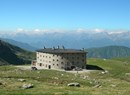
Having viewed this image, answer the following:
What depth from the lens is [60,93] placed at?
4506 centimetres

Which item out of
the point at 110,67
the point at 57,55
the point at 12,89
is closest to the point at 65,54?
the point at 57,55

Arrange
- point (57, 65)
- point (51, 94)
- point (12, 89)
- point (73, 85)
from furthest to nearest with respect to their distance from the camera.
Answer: point (57, 65), point (73, 85), point (12, 89), point (51, 94)

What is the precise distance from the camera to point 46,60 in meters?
144

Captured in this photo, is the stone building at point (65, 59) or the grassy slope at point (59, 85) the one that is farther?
the stone building at point (65, 59)

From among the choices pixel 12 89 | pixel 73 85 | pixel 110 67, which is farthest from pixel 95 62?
pixel 12 89

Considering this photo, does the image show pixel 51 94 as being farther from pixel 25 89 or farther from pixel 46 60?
pixel 46 60

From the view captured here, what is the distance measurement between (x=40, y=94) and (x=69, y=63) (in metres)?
94.2

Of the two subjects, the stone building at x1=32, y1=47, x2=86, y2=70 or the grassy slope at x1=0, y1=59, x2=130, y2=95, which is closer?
the grassy slope at x1=0, y1=59, x2=130, y2=95

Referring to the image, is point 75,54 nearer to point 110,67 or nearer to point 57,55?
point 57,55

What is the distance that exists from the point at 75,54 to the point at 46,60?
1369 centimetres

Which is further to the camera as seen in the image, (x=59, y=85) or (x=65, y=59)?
(x=65, y=59)

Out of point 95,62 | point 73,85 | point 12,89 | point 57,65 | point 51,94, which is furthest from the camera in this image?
point 95,62

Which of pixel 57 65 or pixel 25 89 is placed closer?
pixel 25 89

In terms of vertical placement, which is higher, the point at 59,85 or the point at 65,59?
the point at 65,59
